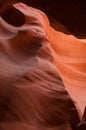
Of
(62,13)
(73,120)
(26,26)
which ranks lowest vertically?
(73,120)

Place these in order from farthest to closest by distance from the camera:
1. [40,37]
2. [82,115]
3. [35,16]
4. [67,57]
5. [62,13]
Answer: [67,57] < [35,16] < [40,37] < [82,115] < [62,13]

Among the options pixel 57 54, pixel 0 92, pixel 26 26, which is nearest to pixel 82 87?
pixel 57 54

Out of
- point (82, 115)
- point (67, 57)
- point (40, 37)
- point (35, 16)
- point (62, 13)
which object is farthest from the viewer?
point (67, 57)

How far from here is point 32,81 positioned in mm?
1161

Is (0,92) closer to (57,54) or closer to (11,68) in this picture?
(11,68)

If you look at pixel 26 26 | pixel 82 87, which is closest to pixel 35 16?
pixel 26 26

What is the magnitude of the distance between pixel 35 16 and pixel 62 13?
48 centimetres

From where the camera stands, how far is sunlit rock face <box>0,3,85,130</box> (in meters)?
1.07

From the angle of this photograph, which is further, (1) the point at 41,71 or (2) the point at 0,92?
(1) the point at 41,71

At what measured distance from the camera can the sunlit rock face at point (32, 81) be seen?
1073 millimetres

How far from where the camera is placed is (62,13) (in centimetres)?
104

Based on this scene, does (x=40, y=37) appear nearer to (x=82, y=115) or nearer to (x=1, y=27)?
(x=1, y=27)

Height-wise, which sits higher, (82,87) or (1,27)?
(1,27)

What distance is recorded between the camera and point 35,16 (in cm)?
150
